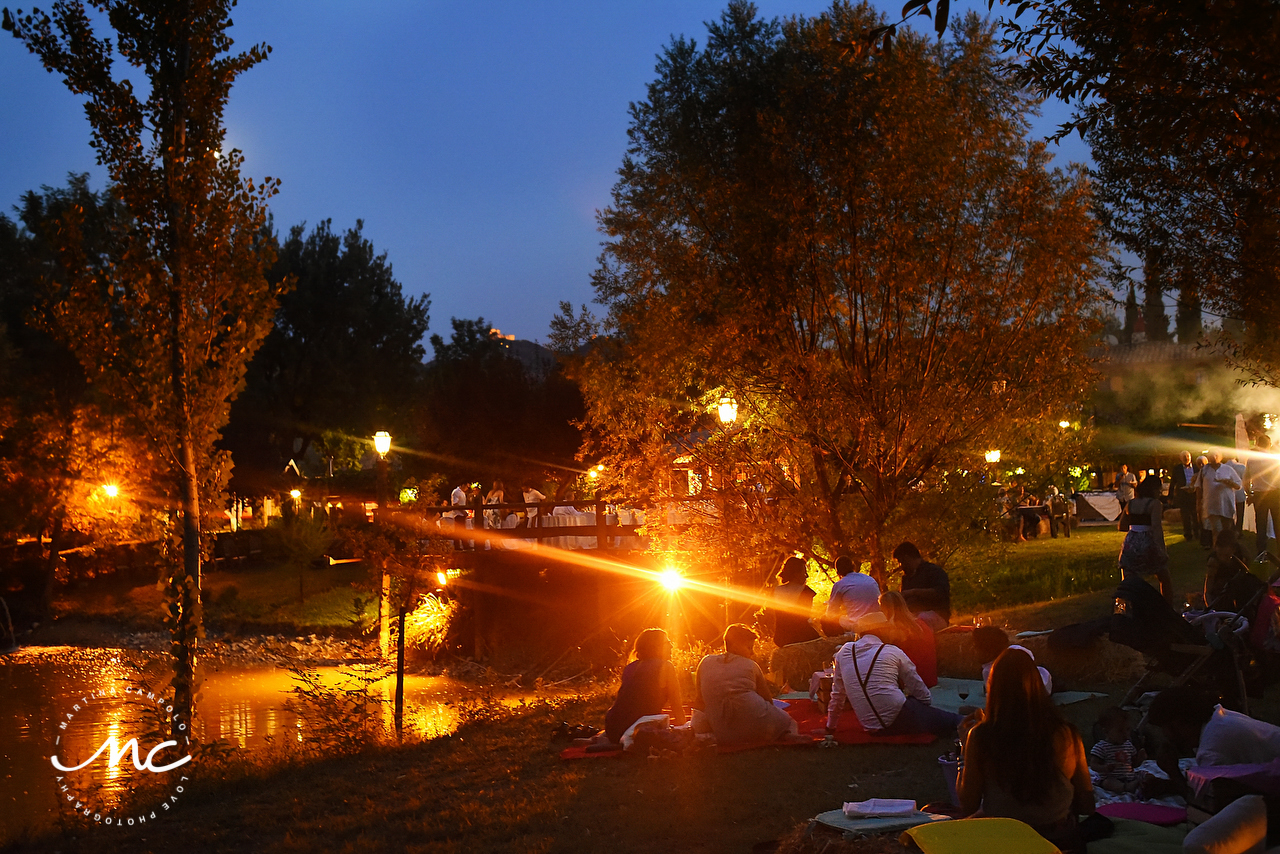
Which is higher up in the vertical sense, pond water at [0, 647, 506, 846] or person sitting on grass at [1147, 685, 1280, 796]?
person sitting on grass at [1147, 685, 1280, 796]

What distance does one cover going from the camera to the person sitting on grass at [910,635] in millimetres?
8758

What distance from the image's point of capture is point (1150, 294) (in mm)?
11195

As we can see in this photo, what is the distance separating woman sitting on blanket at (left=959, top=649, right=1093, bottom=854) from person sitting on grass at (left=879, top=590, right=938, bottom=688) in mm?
3898

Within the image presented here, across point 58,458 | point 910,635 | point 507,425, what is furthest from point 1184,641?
point 507,425

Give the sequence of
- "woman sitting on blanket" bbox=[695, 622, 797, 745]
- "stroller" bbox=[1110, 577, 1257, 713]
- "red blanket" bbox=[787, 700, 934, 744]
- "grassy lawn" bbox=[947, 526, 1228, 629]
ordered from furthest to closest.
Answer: "grassy lawn" bbox=[947, 526, 1228, 629]
"woman sitting on blanket" bbox=[695, 622, 797, 745]
"red blanket" bbox=[787, 700, 934, 744]
"stroller" bbox=[1110, 577, 1257, 713]

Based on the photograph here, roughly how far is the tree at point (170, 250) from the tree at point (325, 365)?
33367mm

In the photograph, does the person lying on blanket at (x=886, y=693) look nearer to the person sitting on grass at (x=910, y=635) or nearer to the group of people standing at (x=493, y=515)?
the person sitting on grass at (x=910, y=635)

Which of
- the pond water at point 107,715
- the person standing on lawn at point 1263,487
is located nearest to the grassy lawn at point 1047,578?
the person standing on lawn at point 1263,487

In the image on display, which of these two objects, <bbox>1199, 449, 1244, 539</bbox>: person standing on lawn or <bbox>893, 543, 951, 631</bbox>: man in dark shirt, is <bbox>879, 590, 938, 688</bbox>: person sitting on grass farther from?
<bbox>1199, 449, 1244, 539</bbox>: person standing on lawn

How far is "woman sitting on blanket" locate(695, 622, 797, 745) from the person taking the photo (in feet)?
25.6

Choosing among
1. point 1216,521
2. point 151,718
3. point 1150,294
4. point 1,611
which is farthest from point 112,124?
point 1,611

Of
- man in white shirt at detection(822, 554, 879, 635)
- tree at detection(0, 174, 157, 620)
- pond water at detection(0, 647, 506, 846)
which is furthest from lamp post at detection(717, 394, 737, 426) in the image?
tree at detection(0, 174, 157, 620)

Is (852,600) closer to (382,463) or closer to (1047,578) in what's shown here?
(1047,578)

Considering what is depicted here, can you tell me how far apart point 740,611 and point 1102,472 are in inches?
1168
